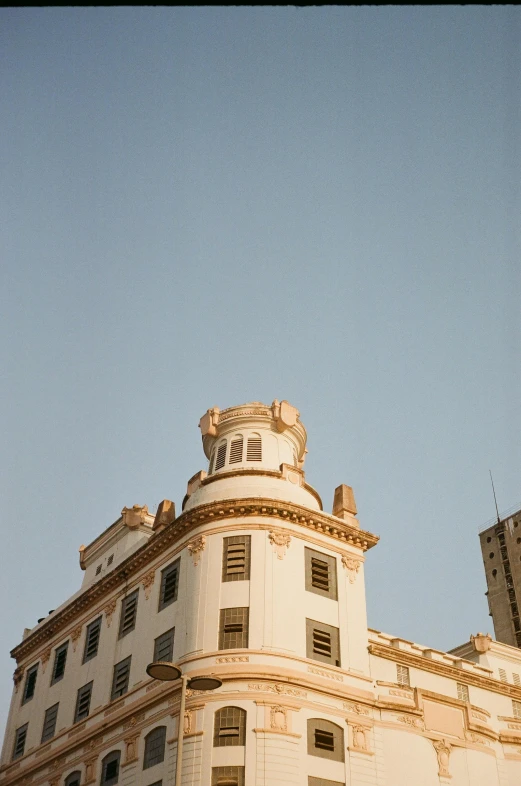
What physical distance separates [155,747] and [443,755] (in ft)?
50.6

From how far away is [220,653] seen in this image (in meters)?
37.7

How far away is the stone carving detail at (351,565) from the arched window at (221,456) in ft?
32.1

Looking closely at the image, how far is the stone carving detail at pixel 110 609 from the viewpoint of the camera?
159ft

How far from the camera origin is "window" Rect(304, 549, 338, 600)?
42.1m

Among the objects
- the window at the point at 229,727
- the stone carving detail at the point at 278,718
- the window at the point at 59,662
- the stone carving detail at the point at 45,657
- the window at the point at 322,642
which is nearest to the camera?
the window at the point at 229,727

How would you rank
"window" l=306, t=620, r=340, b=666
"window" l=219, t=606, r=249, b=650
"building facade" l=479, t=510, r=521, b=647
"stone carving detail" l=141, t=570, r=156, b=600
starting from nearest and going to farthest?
"window" l=219, t=606, r=249, b=650, "window" l=306, t=620, r=340, b=666, "stone carving detail" l=141, t=570, r=156, b=600, "building facade" l=479, t=510, r=521, b=647

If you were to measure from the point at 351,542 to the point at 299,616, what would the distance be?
6967mm

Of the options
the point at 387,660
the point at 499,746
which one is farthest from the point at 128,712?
the point at 499,746

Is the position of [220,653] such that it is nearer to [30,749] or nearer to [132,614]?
[132,614]

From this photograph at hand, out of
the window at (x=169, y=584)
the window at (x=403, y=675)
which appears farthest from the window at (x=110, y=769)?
the window at (x=403, y=675)

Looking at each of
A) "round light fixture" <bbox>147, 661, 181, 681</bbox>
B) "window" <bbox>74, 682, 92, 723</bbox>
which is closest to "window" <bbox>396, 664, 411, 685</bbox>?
"window" <bbox>74, 682, 92, 723</bbox>

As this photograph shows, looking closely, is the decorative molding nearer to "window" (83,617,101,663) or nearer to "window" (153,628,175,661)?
"window" (153,628,175,661)

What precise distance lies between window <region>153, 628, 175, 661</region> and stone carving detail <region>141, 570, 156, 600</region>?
11.8 ft

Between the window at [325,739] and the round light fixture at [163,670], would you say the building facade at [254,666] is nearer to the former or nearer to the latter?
the window at [325,739]
